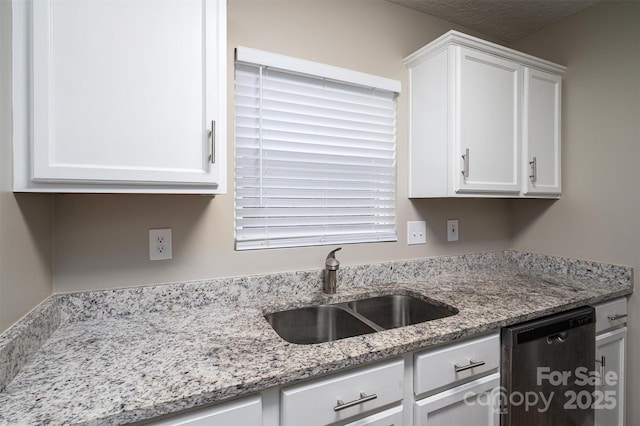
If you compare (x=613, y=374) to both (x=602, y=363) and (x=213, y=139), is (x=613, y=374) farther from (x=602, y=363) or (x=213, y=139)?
(x=213, y=139)

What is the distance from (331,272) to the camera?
146 cm

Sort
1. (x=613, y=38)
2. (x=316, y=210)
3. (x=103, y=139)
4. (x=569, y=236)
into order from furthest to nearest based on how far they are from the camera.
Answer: (x=569, y=236)
(x=613, y=38)
(x=316, y=210)
(x=103, y=139)

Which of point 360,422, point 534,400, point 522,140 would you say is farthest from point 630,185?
point 360,422

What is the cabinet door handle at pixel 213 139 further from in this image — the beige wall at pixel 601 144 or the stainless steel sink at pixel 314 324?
the beige wall at pixel 601 144

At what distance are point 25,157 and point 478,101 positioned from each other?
5.94 ft

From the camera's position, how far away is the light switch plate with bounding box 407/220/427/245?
1810 millimetres

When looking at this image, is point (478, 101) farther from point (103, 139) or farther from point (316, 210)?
point (103, 139)

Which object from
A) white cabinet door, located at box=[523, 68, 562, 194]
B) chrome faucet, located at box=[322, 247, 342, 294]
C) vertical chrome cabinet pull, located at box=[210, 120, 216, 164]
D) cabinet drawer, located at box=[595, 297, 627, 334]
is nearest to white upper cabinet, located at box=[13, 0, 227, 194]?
vertical chrome cabinet pull, located at box=[210, 120, 216, 164]

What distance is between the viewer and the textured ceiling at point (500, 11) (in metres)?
1.75

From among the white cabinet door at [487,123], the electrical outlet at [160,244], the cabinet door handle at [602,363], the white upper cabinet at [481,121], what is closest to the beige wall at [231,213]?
the electrical outlet at [160,244]

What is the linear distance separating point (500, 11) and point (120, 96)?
2056 mm

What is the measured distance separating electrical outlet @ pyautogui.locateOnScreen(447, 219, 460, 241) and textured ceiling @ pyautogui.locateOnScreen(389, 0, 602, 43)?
124 centimetres

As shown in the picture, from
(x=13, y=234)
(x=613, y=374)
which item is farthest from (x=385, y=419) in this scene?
(x=613, y=374)

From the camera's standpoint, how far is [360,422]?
954mm
